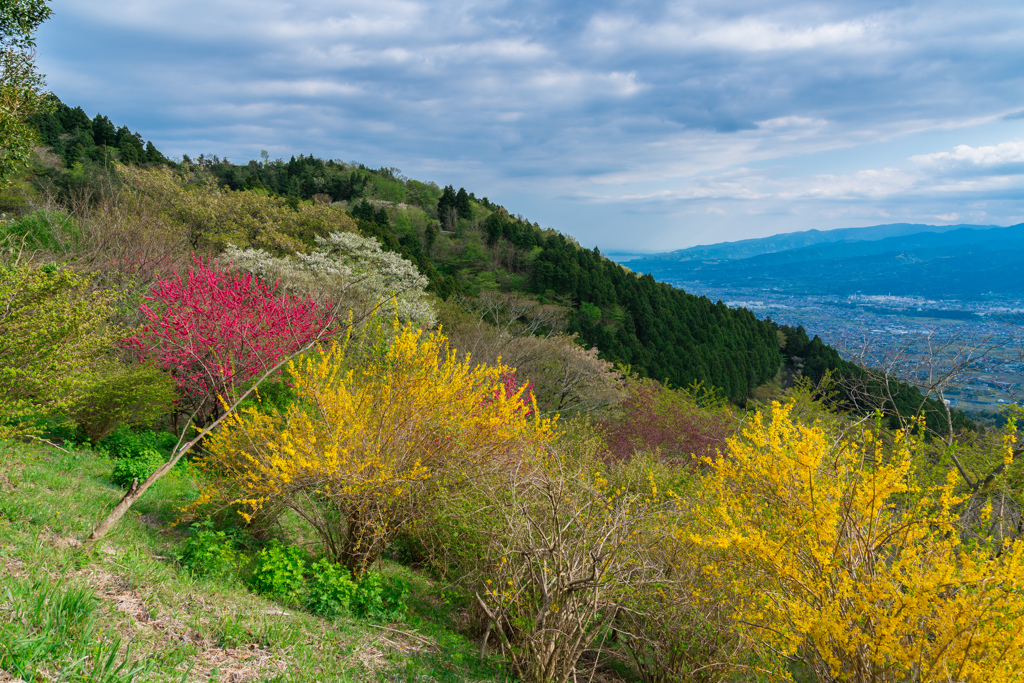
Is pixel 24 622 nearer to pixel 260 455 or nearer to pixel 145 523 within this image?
pixel 260 455

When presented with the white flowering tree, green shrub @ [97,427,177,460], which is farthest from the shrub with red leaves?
green shrub @ [97,427,177,460]

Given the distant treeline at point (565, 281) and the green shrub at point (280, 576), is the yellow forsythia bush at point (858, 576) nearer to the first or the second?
the green shrub at point (280, 576)

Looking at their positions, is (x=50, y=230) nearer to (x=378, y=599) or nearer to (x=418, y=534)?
(x=418, y=534)

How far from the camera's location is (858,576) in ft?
12.2

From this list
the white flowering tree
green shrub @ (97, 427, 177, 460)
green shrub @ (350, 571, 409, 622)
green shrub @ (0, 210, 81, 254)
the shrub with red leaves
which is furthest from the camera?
the white flowering tree

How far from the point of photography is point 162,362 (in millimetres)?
10391

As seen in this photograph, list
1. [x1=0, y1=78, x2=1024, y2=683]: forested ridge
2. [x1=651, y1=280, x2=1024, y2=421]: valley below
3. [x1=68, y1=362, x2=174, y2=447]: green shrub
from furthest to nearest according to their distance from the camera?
[x1=651, y1=280, x2=1024, y2=421]: valley below → [x1=68, y1=362, x2=174, y2=447]: green shrub → [x1=0, y1=78, x2=1024, y2=683]: forested ridge

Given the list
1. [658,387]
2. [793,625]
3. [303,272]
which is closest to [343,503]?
[793,625]

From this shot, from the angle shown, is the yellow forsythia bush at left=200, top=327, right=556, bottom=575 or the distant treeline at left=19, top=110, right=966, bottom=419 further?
the distant treeline at left=19, top=110, right=966, bottom=419

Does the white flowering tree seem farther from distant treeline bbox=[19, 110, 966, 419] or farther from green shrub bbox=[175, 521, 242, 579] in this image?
green shrub bbox=[175, 521, 242, 579]

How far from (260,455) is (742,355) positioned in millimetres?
39504

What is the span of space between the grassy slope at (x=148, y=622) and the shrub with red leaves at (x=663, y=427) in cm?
1014

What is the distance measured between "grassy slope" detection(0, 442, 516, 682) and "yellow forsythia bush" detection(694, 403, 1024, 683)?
2.40m

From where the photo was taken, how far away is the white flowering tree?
17453 mm
